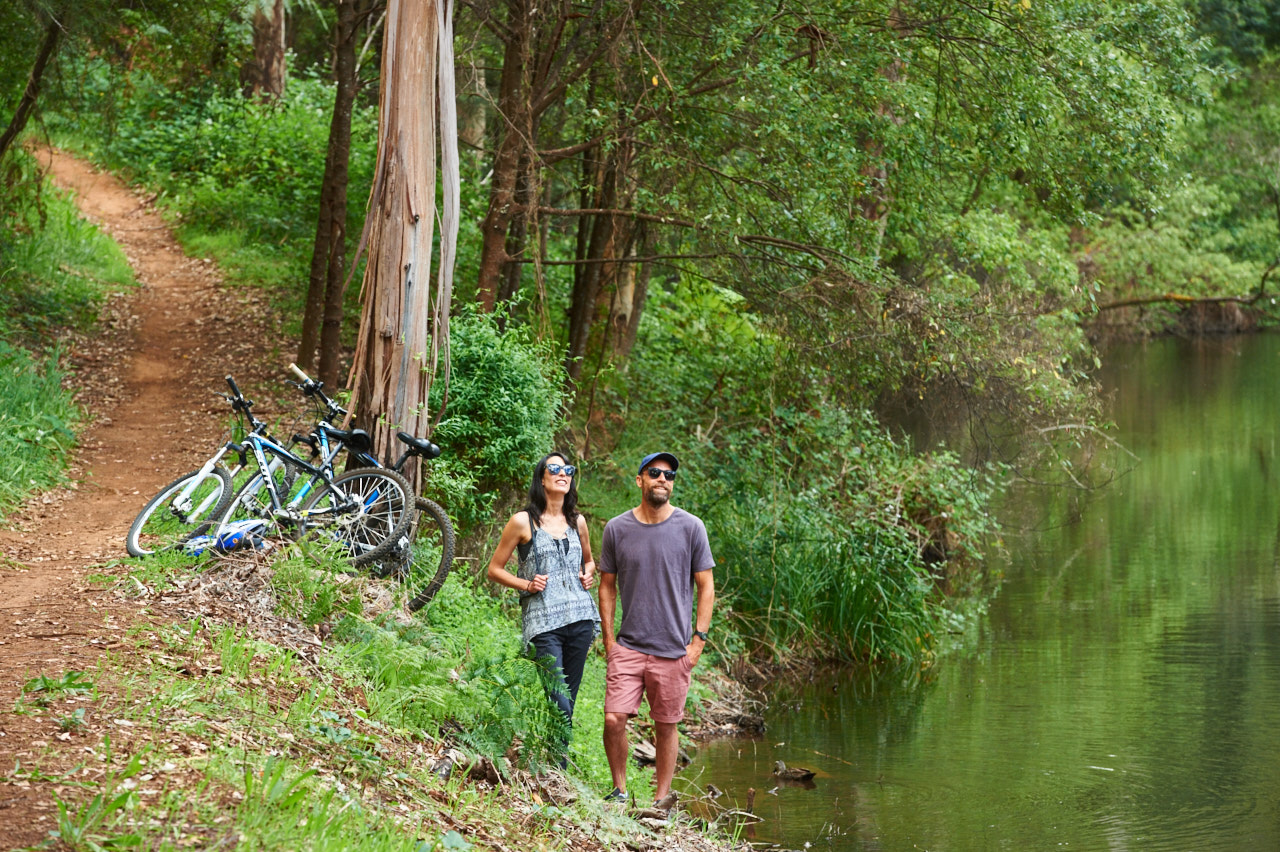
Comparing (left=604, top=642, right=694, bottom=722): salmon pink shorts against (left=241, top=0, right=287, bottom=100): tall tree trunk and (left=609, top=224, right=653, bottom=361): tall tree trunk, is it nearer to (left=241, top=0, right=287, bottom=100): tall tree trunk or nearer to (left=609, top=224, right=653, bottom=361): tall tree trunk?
(left=609, top=224, right=653, bottom=361): tall tree trunk

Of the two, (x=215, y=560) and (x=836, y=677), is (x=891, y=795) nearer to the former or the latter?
(x=836, y=677)

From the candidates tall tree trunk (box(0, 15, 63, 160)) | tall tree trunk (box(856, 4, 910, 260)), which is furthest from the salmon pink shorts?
tall tree trunk (box(0, 15, 63, 160))

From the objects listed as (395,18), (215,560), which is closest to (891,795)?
(215,560)

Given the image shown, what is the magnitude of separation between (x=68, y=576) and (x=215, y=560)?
2.97 ft

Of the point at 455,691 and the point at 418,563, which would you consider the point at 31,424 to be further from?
the point at 455,691

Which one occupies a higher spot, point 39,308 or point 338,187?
point 338,187

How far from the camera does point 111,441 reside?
1276 centimetres

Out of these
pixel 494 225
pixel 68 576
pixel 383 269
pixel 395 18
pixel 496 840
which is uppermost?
pixel 395 18

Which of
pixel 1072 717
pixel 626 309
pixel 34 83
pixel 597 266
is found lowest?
pixel 1072 717

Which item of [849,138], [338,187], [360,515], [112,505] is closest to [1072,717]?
[849,138]

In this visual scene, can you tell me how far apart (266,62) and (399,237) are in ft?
50.3

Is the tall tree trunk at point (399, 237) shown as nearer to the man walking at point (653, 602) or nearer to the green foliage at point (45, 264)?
the man walking at point (653, 602)

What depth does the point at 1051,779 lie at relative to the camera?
29.8ft

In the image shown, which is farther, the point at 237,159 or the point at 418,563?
the point at 237,159
